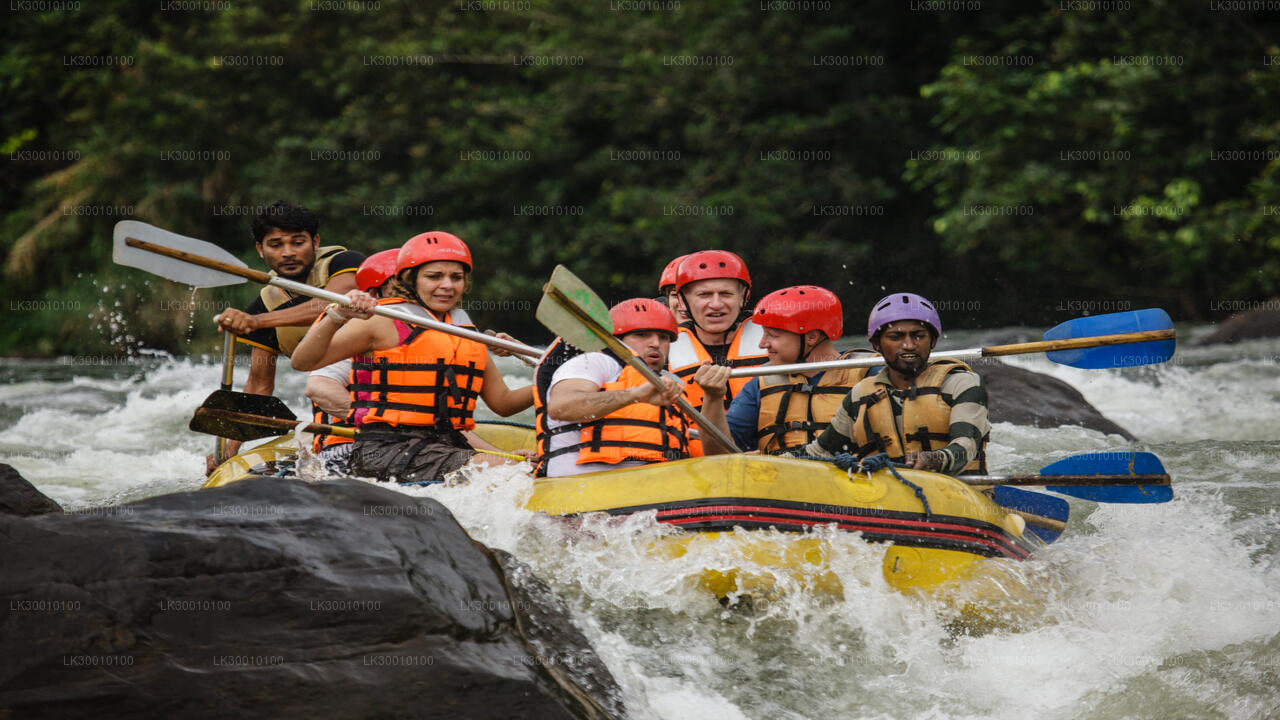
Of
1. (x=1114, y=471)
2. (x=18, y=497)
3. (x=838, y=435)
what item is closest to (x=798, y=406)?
(x=838, y=435)

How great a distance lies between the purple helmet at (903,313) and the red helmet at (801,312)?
30 cm

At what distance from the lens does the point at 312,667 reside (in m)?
2.57

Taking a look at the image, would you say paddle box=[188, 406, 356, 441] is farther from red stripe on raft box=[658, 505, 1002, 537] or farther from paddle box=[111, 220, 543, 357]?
red stripe on raft box=[658, 505, 1002, 537]

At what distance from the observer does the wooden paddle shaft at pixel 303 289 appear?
4.38 meters

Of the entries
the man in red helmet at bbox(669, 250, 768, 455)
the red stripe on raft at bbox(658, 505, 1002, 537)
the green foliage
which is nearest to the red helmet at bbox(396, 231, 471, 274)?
the man in red helmet at bbox(669, 250, 768, 455)

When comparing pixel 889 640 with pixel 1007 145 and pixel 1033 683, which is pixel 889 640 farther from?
pixel 1007 145

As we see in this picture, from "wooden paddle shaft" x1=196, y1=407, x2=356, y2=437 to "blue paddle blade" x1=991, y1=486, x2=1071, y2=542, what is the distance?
105 inches

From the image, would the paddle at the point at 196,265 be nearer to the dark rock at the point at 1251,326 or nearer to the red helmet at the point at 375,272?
the red helmet at the point at 375,272

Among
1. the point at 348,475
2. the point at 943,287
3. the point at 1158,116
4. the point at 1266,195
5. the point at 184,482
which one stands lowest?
the point at 184,482

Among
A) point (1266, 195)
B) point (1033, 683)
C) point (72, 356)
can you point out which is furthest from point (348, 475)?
point (72, 356)

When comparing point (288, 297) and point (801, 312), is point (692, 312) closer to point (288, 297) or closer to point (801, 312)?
point (801, 312)

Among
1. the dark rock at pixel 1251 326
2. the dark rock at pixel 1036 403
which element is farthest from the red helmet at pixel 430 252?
the dark rock at pixel 1251 326

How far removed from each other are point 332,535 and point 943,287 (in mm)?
11137

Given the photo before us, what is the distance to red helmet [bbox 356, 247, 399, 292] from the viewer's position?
5.24 metres
